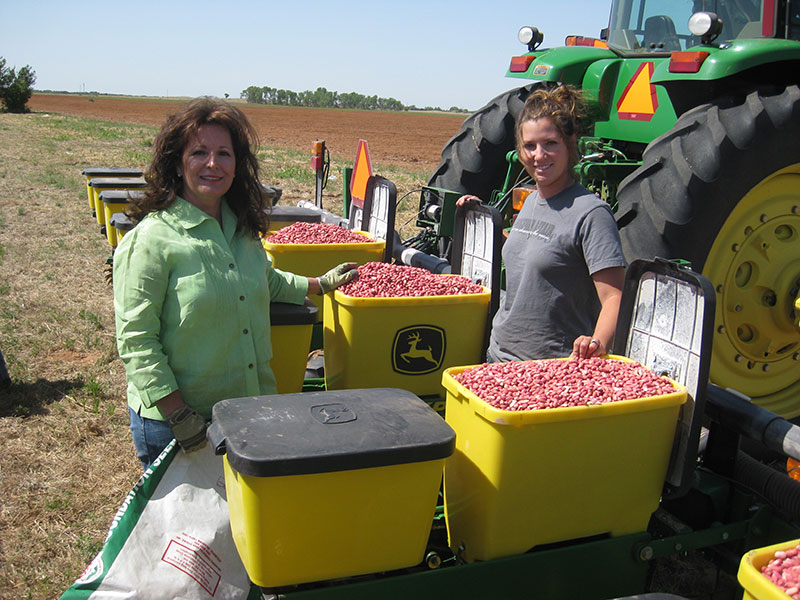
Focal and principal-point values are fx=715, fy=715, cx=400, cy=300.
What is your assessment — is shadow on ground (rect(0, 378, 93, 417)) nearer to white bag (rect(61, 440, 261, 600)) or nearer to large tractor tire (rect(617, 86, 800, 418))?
white bag (rect(61, 440, 261, 600))

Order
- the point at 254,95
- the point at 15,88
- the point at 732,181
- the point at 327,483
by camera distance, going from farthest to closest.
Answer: the point at 254,95 → the point at 15,88 → the point at 732,181 → the point at 327,483

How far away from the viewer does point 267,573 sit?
164 centimetres

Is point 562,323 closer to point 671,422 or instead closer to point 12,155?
point 671,422

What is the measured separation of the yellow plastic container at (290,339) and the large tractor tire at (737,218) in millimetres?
1533

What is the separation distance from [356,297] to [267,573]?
3.78 feet

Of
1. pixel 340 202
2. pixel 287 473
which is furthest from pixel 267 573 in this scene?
pixel 340 202

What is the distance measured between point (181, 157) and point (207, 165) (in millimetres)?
103

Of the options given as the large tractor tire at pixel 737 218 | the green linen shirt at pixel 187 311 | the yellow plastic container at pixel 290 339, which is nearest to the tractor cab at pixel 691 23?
the large tractor tire at pixel 737 218

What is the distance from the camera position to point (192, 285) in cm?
201

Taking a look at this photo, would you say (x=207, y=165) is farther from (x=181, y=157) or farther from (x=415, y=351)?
(x=415, y=351)

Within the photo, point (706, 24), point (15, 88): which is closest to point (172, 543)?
point (706, 24)

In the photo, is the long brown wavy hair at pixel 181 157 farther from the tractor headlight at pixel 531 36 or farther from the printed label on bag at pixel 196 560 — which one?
the tractor headlight at pixel 531 36

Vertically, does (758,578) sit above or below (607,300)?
below

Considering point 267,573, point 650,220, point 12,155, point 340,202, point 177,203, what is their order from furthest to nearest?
point 12,155, point 340,202, point 650,220, point 177,203, point 267,573
